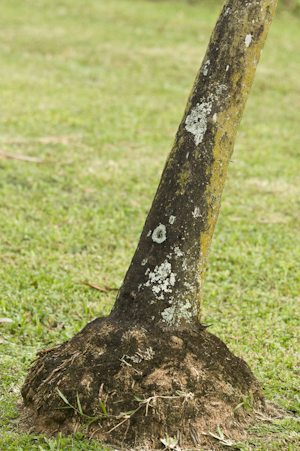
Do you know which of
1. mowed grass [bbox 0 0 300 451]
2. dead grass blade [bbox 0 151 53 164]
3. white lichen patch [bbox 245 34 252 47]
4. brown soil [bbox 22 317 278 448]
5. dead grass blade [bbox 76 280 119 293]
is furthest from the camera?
dead grass blade [bbox 0 151 53 164]

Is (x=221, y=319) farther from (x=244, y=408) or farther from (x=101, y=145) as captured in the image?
(x=101, y=145)

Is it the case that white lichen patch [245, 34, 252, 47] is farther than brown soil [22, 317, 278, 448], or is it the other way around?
white lichen patch [245, 34, 252, 47]

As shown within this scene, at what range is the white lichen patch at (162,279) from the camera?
3018mm

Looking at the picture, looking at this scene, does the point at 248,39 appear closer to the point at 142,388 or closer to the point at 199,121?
the point at 199,121

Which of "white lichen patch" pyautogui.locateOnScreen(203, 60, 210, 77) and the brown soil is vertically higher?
"white lichen patch" pyautogui.locateOnScreen(203, 60, 210, 77)

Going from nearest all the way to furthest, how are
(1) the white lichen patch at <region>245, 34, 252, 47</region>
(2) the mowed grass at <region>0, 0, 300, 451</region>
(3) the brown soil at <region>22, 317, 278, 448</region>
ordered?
(3) the brown soil at <region>22, 317, 278, 448</region>
(1) the white lichen patch at <region>245, 34, 252, 47</region>
(2) the mowed grass at <region>0, 0, 300, 451</region>

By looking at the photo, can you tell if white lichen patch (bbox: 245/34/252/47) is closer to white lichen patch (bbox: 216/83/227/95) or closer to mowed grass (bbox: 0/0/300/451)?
white lichen patch (bbox: 216/83/227/95)

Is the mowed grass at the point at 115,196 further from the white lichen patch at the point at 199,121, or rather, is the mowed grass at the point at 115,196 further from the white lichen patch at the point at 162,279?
the white lichen patch at the point at 199,121

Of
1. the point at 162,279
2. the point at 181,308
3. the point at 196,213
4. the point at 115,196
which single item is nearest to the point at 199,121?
the point at 196,213

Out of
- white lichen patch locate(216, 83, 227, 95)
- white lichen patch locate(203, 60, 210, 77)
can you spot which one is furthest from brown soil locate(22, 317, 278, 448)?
white lichen patch locate(203, 60, 210, 77)

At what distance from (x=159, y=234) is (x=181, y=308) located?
49 centimetres

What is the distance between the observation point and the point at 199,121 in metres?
3.05

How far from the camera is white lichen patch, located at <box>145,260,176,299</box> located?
3.02 meters

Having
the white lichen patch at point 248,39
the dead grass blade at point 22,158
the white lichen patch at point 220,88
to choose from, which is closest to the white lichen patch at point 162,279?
the white lichen patch at point 220,88
